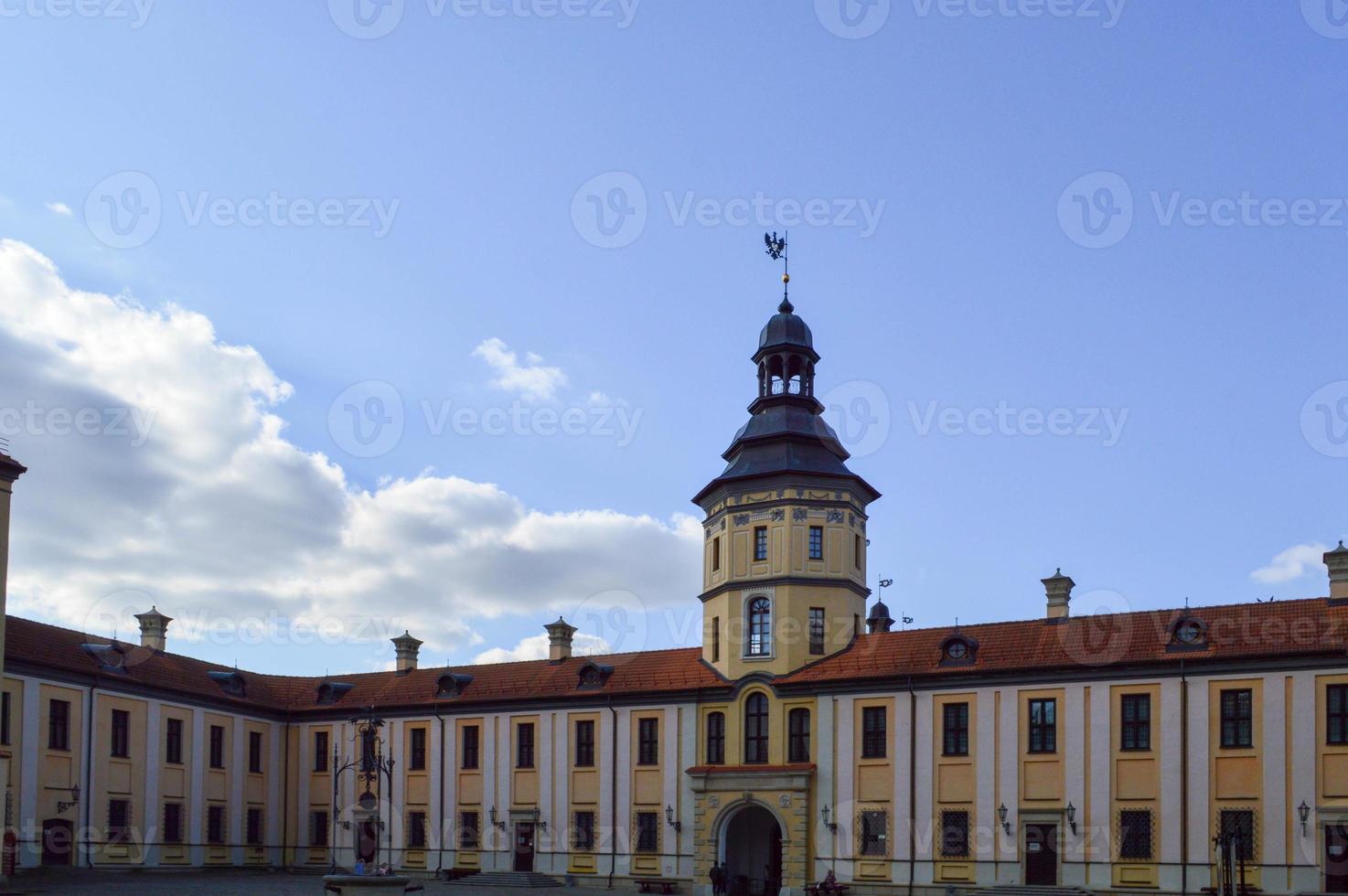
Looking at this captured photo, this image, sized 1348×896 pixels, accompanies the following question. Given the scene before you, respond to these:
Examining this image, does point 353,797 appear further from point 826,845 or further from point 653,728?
point 826,845

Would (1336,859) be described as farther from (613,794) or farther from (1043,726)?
(613,794)

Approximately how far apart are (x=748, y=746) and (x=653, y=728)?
145 inches

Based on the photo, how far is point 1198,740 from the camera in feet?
126

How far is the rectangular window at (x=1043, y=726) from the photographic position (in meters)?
40.8

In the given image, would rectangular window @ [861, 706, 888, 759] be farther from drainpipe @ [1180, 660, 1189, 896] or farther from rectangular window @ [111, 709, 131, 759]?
rectangular window @ [111, 709, 131, 759]

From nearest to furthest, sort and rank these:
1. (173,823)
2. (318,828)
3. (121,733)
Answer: (121,733) → (173,823) → (318,828)

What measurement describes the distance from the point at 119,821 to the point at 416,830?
10.6 meters

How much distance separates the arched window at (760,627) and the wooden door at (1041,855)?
1033cm

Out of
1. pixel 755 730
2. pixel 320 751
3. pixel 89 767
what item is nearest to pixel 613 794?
pixel 755 730

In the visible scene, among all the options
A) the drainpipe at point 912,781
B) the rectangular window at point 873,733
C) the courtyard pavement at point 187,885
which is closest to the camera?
the courtyard pavement at point 187,885

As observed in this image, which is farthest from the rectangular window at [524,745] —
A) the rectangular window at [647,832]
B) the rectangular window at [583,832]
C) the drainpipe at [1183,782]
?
the drainpipe at [1183,782]

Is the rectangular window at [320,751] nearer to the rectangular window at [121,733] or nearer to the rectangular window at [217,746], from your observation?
the rectangular window at [217,746]

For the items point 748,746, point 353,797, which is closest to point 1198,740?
point 748,746

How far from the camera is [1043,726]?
135ft
